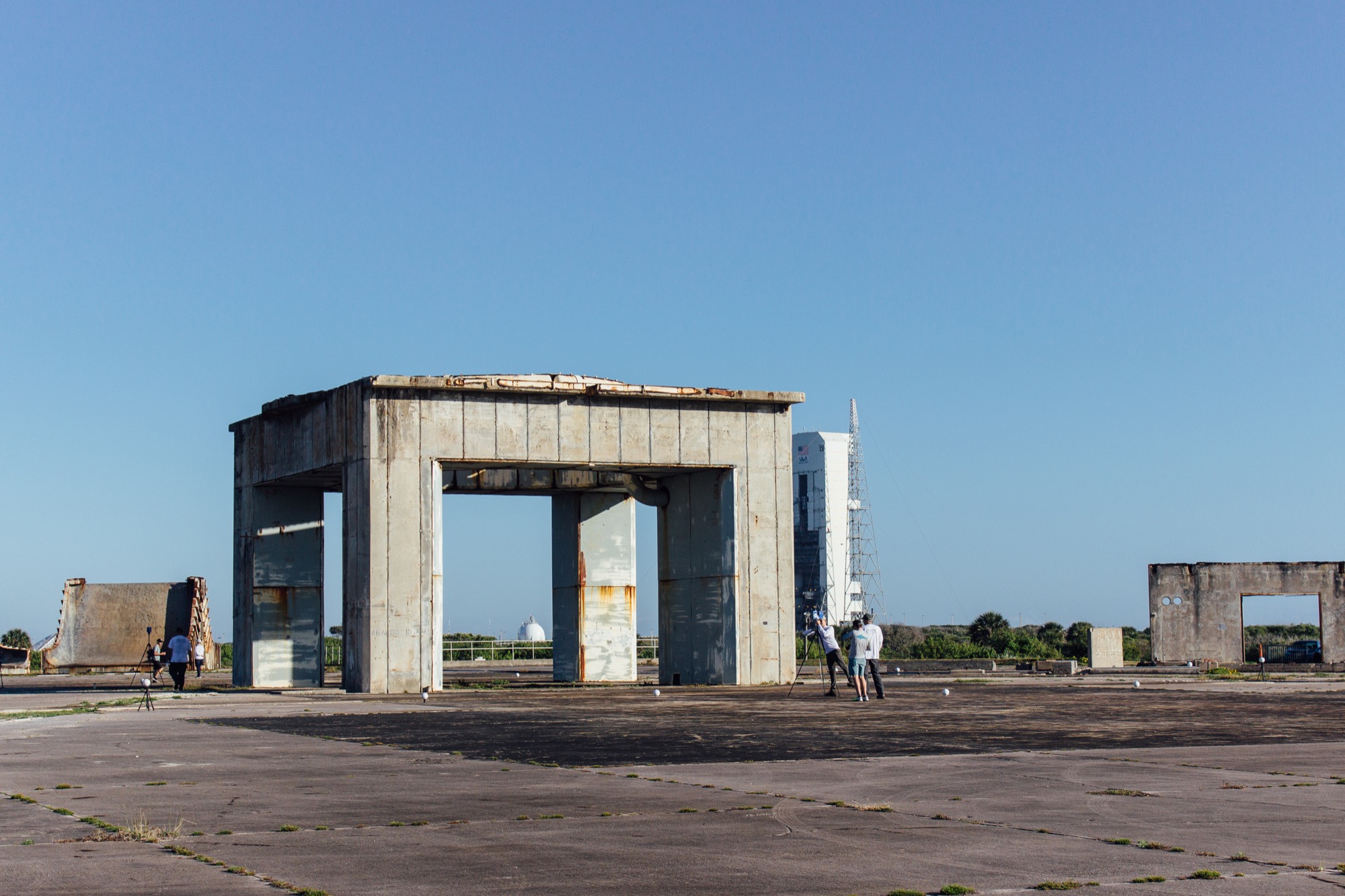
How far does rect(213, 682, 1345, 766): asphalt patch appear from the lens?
15.3 meters

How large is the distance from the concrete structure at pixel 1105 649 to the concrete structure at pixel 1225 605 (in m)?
2.34

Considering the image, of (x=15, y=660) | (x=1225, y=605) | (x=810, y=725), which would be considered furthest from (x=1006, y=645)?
(x=810, y=725)

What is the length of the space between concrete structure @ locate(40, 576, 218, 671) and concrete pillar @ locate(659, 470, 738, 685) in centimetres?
2241

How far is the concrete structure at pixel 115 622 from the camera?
173ft

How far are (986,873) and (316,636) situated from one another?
33.9 meters

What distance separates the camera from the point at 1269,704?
2420 centimetres

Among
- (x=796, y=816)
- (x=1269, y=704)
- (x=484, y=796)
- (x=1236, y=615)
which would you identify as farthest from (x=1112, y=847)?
(x=1236, y=615)

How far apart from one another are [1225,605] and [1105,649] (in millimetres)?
5108

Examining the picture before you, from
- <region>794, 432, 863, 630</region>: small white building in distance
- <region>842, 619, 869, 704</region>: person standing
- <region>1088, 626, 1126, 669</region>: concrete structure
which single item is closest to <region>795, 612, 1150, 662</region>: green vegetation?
<region>1088, 626, 1126, 669</region>: concrete structure

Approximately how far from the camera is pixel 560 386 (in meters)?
34.1

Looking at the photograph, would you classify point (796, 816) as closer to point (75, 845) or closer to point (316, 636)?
point (75, 845)

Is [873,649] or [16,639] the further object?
[16,639]

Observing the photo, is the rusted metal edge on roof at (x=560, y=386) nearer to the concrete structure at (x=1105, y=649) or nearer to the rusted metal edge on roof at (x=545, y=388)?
the rusted metal edge on roof at (x=545, y=388)

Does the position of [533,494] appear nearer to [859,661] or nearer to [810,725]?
[859,661]
